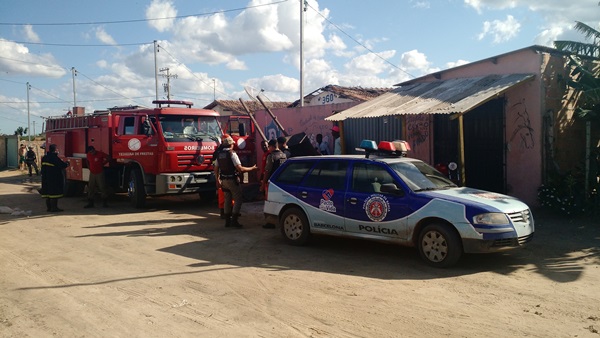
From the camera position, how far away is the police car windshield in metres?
7.15

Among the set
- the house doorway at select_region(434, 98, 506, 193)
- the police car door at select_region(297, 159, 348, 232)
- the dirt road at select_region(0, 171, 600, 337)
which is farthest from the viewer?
the house doorway at select_region(434, 98, 506, 193)

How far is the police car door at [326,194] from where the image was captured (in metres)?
7.68

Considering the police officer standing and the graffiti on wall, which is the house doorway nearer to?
the graffiti on wall

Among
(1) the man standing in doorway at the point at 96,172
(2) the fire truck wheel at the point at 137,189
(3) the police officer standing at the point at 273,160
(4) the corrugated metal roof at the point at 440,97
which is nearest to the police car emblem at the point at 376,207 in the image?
(4) the corrugated metal roof at the point at 440,97

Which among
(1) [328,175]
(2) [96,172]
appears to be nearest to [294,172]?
(1) [328,175]

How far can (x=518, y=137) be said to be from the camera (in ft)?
A: 36.1

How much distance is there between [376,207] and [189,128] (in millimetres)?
7541

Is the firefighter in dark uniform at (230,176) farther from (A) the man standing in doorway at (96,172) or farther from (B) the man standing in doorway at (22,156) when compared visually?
(B) the man standing in doorway at (22,156)

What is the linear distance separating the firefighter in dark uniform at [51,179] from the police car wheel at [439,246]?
10171mm

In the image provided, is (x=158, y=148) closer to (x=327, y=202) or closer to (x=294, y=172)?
(x=294, y=172)

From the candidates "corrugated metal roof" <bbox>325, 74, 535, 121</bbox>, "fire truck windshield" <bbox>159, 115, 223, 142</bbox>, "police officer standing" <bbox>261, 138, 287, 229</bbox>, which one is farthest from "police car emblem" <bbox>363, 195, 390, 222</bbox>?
"fire truck windshield" <bbox>159, 115, 223, 142</bbox>

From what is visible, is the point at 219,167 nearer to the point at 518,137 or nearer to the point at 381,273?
the point at 381,273

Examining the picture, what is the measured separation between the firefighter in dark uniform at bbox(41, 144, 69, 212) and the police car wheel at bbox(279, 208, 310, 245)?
7575 mm

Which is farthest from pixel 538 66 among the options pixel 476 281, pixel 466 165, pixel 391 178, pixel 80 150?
pixel 80 150
